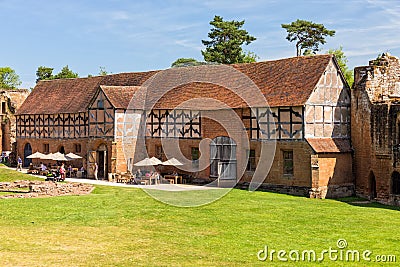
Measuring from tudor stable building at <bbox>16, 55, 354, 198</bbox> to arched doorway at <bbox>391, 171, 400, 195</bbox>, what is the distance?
365 centimetres

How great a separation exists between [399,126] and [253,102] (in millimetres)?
8837

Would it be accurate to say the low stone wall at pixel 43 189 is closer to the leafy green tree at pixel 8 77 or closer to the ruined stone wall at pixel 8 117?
the ruined stone wall at pixel 8 117

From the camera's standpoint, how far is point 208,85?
37844 mm

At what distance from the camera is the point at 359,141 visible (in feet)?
105

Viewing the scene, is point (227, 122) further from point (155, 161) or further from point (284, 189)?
point (284, 189)

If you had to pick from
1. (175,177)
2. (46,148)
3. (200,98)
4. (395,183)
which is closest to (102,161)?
(175,177)

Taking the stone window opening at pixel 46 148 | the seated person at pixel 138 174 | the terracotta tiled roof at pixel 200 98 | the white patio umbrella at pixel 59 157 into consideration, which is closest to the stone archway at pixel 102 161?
the seated person at pixel 138 174

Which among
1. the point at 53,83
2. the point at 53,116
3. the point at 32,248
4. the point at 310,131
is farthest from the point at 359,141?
the point at 53,83

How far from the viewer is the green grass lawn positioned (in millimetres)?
16906

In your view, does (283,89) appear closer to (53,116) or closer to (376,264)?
(376,264)

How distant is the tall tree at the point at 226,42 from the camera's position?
66312mm

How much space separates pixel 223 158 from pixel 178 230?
586 inches

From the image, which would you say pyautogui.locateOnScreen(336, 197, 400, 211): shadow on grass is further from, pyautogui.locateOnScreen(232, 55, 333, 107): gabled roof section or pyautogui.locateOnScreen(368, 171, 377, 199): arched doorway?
pyautogui.locateOnScreen(232, 55, 333, 107): gabled roof section

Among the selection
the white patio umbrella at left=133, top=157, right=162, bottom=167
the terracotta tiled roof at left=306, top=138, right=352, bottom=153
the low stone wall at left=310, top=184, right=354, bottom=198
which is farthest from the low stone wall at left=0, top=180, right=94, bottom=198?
the terracotta tiled roof at left=306, top=138, right=352, bottom=153
